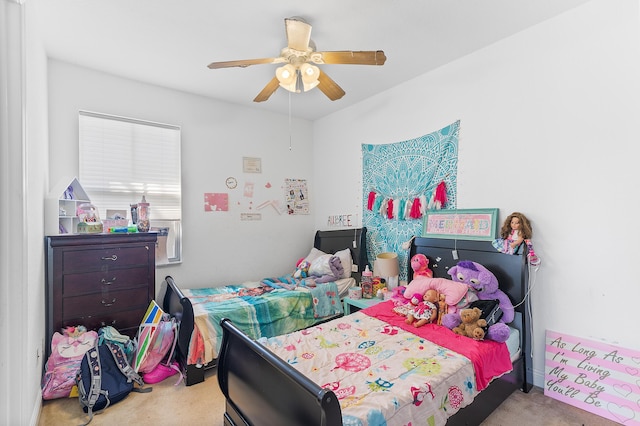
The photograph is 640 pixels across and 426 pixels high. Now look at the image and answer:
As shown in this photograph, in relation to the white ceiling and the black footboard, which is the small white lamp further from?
the white ceiling

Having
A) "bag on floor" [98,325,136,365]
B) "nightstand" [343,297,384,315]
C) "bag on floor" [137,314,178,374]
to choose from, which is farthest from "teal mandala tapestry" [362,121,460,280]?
"bag on floor" [98,325,136,365]

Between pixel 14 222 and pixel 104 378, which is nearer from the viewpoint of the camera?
pixel 14 222

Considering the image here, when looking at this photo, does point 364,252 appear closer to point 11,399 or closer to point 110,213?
point 110,213

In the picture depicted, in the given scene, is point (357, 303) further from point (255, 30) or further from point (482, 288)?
point (255, 30)

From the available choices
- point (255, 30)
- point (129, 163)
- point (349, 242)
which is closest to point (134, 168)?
point (129, 163)

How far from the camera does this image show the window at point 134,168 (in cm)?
295

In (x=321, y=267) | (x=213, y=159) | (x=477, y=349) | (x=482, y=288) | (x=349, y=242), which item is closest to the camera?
(x=477, y=349)

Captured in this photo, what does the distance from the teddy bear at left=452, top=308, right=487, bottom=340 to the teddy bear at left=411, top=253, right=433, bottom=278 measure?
2.14 feet

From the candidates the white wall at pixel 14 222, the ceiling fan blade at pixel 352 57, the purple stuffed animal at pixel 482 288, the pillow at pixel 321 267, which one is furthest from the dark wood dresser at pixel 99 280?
the purple stuffed animal at pixel 482 288

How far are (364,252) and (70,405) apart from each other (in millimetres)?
2832

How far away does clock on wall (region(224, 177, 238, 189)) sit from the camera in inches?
147

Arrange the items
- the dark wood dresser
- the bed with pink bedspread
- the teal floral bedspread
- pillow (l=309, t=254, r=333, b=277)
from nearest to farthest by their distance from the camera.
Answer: the bed with pink bedspread → the dark wood dresser → the teal floral bedspread → pillow (l=309, t=254, r=333, b=277)

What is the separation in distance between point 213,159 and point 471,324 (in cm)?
313

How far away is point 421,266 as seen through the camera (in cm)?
277
